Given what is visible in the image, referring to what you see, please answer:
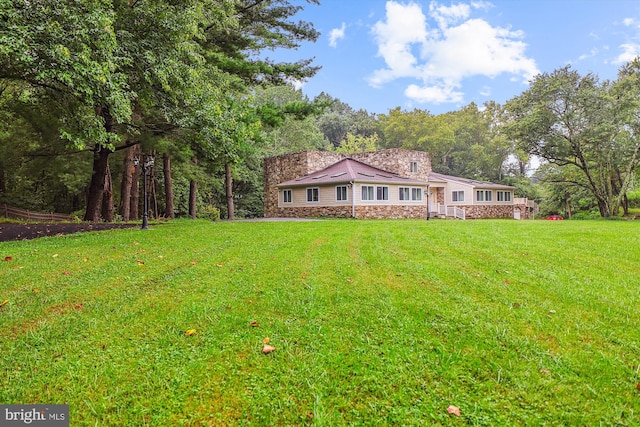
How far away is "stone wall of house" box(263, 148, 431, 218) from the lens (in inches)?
930

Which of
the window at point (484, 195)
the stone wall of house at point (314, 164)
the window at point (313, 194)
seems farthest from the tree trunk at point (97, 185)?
the window at point (484, 195)

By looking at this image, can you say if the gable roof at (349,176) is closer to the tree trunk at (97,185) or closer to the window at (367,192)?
the window at (367,192)

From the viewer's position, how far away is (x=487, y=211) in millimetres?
26484

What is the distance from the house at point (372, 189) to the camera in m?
19.9

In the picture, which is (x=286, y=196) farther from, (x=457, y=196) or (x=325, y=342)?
(x=325, y=342)

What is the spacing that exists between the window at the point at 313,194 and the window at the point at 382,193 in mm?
3796

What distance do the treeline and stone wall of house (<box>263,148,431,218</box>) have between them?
11.3 feet

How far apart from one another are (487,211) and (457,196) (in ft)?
9.95

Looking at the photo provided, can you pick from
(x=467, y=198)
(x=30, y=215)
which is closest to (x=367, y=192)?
(x=467, y=198)

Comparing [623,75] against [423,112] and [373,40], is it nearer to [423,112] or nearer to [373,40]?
[373,40]

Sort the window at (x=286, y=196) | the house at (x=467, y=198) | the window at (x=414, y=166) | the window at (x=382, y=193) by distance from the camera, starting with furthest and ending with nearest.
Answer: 1. the house at (x=467, y=198)
2. the window at (x=414, y=166)
3. the window at (x=286, y=196)
4. the window at (x=382, y=193)

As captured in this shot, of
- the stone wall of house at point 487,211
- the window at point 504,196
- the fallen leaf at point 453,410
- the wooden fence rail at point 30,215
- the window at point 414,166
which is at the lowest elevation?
the fallen leaf at point 453,410

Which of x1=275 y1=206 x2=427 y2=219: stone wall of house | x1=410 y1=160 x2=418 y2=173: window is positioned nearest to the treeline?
x1=275 y1=206 x2=427 y2=219: stone wall of house

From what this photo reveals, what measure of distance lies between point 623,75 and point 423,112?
69.1 ft
